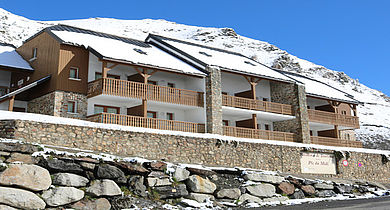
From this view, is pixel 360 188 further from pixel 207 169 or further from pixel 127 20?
pixel 127 20

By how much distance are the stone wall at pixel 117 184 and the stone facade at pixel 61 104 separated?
877 centimetres

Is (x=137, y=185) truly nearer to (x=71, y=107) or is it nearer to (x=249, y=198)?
Result: (x=249, y=198)

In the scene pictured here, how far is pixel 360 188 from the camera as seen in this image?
69.4 feet

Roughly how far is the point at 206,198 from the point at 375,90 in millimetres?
78772

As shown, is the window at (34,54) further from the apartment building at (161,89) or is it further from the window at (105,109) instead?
the window at (105,109)

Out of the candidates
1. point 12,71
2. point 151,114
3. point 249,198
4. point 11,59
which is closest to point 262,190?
point 249,198

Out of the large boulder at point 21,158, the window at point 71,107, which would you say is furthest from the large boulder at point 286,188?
the window at point 71,107

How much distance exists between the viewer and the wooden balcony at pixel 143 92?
22.2 m

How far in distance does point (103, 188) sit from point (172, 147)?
724 centimetres

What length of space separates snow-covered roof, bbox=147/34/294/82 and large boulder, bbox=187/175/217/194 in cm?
1181

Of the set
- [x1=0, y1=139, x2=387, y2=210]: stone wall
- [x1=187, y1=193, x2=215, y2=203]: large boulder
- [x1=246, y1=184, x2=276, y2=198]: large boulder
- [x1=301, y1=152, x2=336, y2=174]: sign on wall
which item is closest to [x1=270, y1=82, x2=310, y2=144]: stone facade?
[x1=301, y1=152, x2=336, y2=174]: sign on wall

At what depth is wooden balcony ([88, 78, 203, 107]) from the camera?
22.2m

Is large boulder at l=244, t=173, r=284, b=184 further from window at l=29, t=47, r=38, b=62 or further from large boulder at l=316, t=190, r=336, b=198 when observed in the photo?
window at l=29, t=47, r=38, b=62

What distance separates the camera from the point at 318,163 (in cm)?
2670
